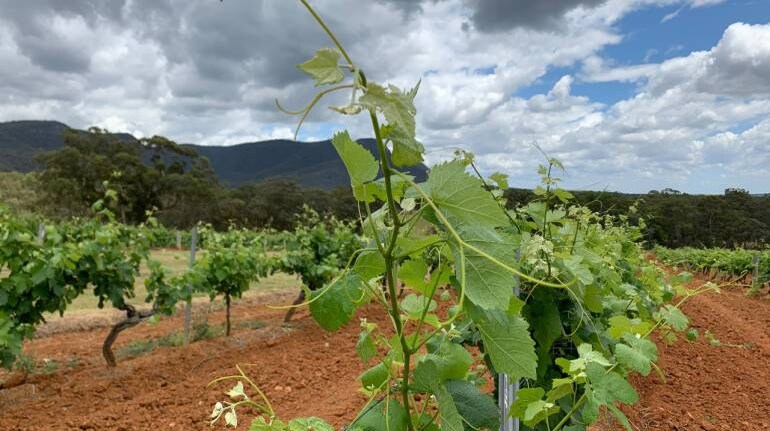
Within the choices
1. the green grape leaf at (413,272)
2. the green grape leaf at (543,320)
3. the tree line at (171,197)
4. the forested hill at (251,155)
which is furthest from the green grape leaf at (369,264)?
the forested hill at (251,155)

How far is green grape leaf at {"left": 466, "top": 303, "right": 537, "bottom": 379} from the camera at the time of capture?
123 centimetres

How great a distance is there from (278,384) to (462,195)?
16.1ft

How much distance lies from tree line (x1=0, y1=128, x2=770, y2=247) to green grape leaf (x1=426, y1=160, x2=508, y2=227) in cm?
3772

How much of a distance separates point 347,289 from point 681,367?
5.38 m

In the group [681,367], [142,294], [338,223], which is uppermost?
[338,223]

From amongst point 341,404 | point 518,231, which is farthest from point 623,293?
point 341,404

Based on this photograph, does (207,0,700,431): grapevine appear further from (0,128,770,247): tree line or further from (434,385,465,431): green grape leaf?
(0,128,770,247): tree line

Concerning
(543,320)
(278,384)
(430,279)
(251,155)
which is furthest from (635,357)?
(251,155)

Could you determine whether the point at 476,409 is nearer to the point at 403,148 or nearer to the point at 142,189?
the point at 403,148

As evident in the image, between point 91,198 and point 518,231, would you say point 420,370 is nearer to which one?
point 518,231

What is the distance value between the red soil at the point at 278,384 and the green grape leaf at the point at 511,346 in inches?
101

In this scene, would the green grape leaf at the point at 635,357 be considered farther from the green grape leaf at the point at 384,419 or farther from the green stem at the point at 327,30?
the green stem at the point at 327,30

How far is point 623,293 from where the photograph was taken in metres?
3.33

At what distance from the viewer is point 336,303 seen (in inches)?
48.1
